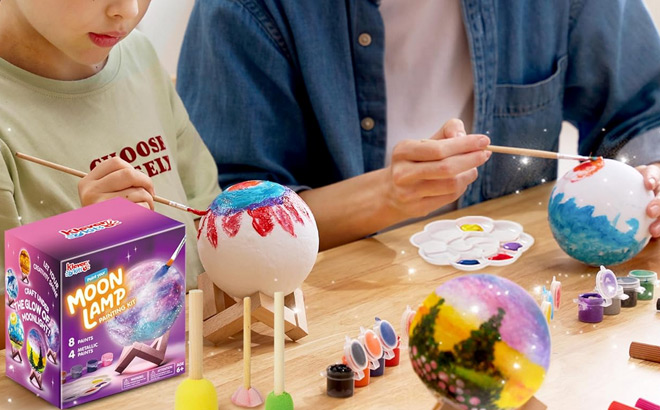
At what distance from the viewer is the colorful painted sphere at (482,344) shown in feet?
2.24

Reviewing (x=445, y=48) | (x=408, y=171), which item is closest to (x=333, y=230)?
(x=408, y=171)

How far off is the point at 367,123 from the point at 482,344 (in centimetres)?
79

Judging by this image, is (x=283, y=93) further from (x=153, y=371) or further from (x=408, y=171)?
(x=153, y=371)

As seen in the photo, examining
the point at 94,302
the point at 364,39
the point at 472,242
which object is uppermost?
the point at 364,39

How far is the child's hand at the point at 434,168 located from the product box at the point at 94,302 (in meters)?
0.43

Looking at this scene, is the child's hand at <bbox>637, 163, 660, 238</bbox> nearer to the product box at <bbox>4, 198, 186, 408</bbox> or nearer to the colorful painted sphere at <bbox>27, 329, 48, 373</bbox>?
the product box at <bbox>4, 198, 186, 408</bbox>

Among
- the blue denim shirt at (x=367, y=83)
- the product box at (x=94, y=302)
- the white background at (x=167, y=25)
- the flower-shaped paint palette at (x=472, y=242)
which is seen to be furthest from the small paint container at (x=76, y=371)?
the white background at (x=167, y=25)

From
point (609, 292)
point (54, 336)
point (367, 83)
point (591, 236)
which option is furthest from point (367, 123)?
point (54, 336)

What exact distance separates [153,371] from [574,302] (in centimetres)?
48

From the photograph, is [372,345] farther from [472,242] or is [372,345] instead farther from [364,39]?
[364,39]

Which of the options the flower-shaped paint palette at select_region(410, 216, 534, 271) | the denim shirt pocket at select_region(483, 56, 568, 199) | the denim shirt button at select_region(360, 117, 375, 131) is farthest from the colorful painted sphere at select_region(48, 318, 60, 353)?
the denim shirt pocket at select_region(483, 56, 568, 199)

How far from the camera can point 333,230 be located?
4.33 ft

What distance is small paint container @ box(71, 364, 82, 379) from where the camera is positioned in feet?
2.56

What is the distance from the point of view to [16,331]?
0.83 metres
